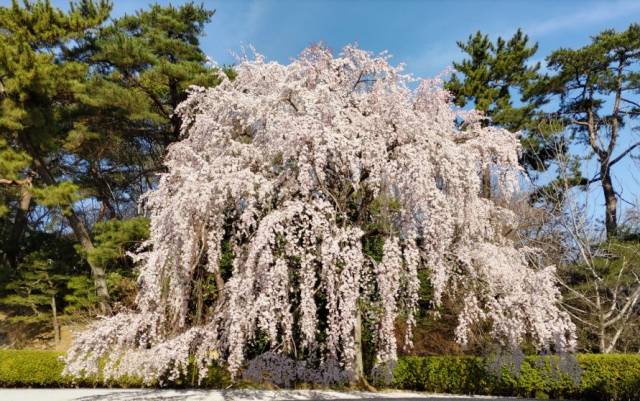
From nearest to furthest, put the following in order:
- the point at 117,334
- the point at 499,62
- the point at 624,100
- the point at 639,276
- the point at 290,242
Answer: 1. the point at 290,242
2. the point at 117,334
3. the point at 639,276
4. the point at 499,62
5. the point at 624,100

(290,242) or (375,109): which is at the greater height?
(375,109)

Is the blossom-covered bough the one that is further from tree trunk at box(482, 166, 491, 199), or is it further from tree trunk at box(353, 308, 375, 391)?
Result: tree trunk at box(353, 308, 375, 391)

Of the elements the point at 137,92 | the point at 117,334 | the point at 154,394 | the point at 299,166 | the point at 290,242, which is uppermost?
the point at 137,92

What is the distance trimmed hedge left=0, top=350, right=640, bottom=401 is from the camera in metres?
9.08

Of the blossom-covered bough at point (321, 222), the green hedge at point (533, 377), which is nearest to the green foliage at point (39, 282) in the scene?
the blossom-covered bough at point (321, 222)

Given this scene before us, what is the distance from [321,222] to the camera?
688cm

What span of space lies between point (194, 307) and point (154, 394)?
1824 millimetres

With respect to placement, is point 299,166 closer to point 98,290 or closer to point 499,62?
point 98,290

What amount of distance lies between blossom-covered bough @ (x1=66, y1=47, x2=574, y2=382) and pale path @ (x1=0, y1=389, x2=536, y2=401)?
709mm

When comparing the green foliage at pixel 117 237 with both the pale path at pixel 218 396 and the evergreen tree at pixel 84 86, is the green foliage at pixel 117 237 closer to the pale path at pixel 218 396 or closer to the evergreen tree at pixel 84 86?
the evergreen tree at pixel 84 86

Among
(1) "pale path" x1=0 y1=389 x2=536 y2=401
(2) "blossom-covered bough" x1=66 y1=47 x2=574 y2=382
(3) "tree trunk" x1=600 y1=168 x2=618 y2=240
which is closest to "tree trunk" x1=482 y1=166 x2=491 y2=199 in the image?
(2) "blossom-covered bough" x1=66 y1=47 x2=574 y2=382

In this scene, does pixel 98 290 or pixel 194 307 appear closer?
pixel 194 307

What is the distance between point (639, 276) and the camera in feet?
42.8

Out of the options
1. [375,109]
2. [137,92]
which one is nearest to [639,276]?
[375,109]
